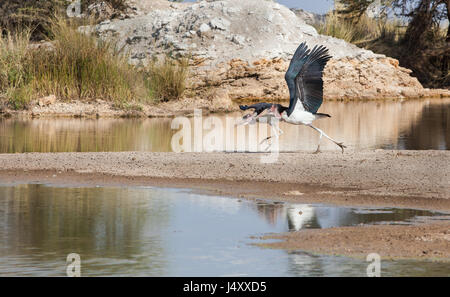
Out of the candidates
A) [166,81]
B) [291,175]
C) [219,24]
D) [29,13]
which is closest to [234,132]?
[291,175]

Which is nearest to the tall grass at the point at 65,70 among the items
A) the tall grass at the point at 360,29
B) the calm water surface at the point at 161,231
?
the calm water surface at the point at 161,231

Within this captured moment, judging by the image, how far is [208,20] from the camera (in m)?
29.0

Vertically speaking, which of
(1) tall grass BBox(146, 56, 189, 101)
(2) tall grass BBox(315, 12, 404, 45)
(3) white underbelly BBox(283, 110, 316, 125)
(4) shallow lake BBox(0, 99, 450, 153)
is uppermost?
(2) tall grass BBox(315, 12, 404, 45)

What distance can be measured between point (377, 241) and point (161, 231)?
6.84 feet

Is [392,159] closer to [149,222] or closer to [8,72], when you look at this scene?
[149,222]

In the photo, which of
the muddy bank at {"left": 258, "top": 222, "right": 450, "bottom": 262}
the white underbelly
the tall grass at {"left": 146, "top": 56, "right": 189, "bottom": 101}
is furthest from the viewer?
the tall grass at {"left": 146, "top": 56, "right": 189, "bottom": 101}

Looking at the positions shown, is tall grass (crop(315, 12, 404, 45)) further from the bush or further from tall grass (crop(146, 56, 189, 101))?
tall grass (crop(146, 56, 189, 101))

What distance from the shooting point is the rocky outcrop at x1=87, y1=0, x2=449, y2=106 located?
27.6 metres

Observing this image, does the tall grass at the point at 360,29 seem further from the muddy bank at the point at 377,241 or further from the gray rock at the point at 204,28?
the muddy bank at the point at 377,241

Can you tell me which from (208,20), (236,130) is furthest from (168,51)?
(236,130)

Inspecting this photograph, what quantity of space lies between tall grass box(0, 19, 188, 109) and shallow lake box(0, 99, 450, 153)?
1.34 metres

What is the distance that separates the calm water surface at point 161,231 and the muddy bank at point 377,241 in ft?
0.67

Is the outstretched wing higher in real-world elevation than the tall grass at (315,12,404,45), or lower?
lower

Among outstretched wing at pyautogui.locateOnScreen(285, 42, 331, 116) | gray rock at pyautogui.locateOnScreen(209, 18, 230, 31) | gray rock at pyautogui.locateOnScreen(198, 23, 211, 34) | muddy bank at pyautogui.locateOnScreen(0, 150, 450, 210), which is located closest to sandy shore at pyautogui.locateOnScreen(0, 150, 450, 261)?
muddy bank at pyautogui.locateOnScreen(0, 150, 450, 210)
